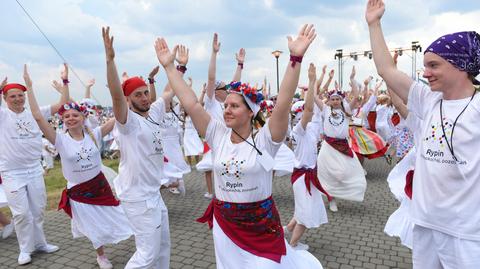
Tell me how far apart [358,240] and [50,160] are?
1135 centimetres

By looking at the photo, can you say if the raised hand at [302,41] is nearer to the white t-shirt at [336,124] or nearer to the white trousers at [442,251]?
the white trousers at [442,251]

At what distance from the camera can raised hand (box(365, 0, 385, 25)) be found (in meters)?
2.80

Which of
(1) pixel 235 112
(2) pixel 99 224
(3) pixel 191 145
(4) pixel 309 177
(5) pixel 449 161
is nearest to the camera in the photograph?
(5) pixel 449 161

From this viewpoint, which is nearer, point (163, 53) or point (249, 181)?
point (249, 181)

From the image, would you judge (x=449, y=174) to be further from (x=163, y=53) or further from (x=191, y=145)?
(x=191, y=145)

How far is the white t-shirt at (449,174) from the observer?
237cm

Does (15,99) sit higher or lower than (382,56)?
lower

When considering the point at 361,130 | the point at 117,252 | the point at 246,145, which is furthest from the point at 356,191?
the point at 246,145

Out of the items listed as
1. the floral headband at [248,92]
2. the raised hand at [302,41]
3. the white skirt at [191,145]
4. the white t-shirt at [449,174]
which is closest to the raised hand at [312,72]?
the floral headband at [248,92]

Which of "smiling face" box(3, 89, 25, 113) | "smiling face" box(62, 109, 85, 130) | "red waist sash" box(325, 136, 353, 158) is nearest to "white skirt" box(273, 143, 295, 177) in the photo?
"red waist sash" box(325, 136, 353, 158)

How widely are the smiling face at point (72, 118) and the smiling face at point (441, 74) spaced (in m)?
4.10

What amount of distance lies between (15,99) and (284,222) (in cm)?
465

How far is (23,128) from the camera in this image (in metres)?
5.39

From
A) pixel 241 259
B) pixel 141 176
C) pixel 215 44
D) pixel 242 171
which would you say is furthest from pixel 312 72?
pixel 241 259
